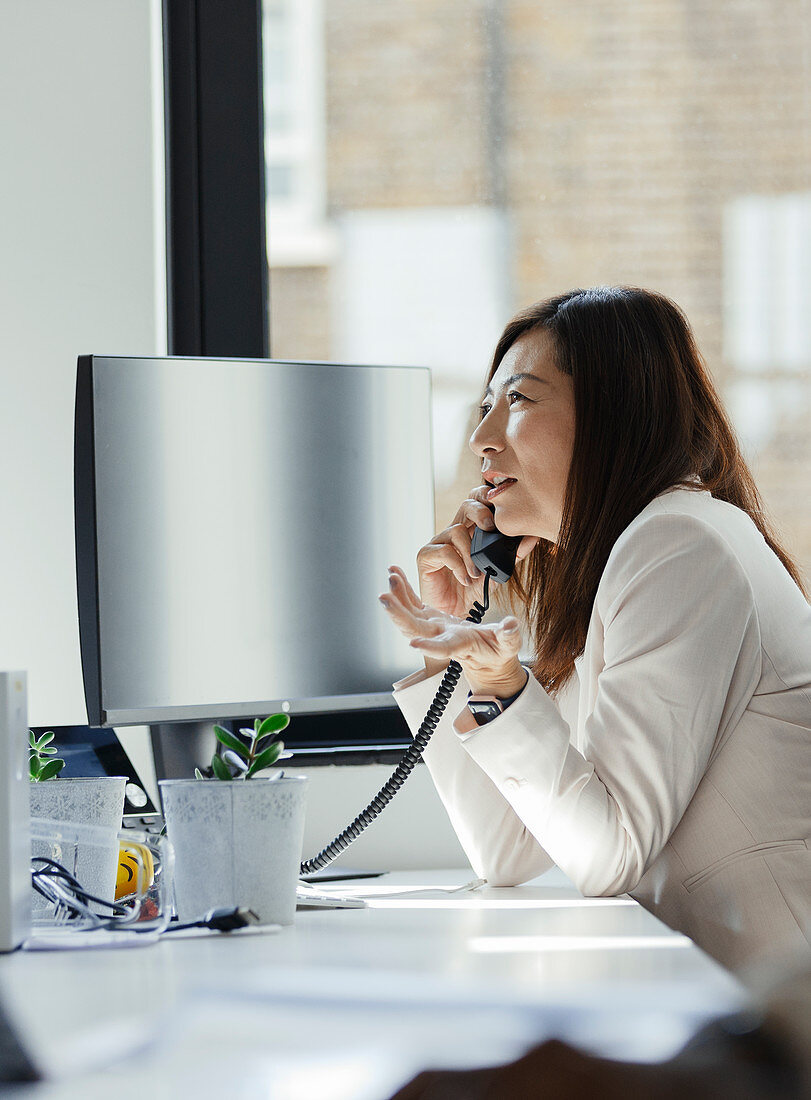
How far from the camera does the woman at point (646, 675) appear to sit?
120 centimetres

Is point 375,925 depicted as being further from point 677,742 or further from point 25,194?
point 25,194

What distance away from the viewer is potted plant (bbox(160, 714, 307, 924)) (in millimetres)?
1031

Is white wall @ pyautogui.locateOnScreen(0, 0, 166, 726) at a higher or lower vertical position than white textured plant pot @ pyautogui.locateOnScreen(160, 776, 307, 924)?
higher

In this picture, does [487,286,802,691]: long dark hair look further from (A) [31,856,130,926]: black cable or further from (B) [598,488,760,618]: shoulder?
(A) [31,856,130,926]: black cable

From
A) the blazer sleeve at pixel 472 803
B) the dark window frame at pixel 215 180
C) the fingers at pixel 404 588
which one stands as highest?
the dark window frame at pixel 215 180

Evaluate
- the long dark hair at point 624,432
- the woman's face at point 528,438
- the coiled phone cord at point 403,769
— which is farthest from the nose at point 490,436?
the coiled phone cord at point 403,769

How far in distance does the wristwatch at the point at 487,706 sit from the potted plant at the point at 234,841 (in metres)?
0.25

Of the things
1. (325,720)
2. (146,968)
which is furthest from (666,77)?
(146,968)

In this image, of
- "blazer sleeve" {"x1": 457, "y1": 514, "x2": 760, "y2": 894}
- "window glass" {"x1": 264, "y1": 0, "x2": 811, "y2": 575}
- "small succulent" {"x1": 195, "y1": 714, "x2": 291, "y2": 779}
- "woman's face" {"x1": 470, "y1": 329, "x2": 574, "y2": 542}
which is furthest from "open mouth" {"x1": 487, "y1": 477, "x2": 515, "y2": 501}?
"small succulent" {"x1": 195, "y1": 714, "x2": 291, "y2": 779}

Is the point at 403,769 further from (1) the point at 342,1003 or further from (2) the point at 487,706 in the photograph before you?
(1) the point at 342,1003

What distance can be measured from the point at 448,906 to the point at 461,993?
482 mm

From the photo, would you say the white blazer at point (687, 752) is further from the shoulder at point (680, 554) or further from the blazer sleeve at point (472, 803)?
the blazer sleeve at point (472, 803)

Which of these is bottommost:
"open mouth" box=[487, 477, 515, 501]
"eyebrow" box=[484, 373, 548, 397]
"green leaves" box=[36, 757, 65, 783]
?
"green leaves" box=[36, 757, 65, 783]

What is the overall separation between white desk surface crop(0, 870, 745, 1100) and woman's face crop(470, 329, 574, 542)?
634 mm
